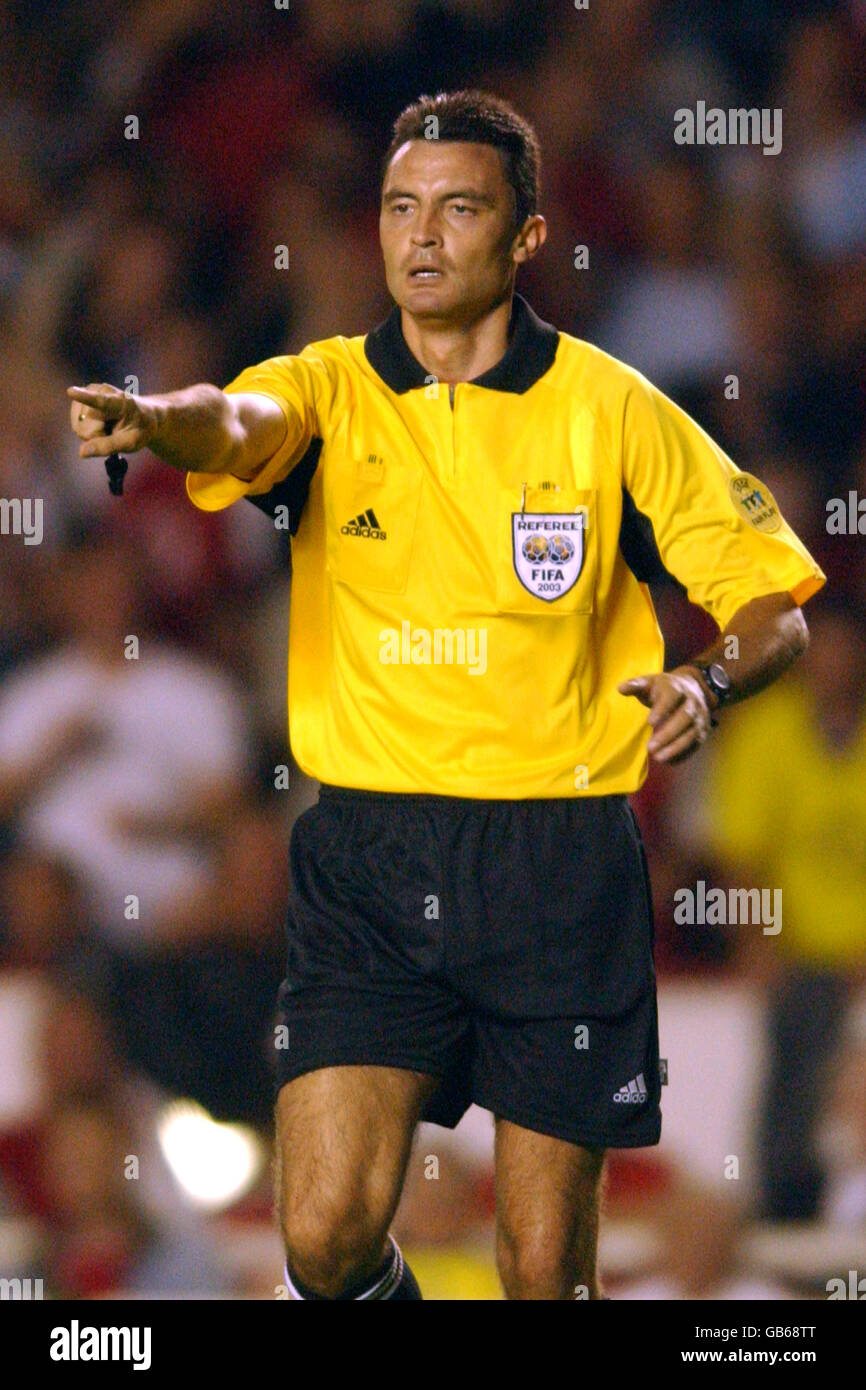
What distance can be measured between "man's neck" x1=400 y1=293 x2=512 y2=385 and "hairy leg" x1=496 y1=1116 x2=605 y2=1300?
3.90 feet

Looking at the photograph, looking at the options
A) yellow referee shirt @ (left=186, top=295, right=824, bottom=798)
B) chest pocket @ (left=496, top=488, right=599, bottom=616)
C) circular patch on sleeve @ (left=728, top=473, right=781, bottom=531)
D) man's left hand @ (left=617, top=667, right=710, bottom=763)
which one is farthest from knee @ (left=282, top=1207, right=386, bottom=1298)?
circular patch on sleeve @ (left=728, top=473, right=781, bottom=531)

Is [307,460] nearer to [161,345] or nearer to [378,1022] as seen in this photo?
[378,1022]

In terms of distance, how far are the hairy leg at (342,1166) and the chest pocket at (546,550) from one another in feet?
2.47

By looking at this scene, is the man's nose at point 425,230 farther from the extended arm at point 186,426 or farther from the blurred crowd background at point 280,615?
the blurred crowd background at point 280,615

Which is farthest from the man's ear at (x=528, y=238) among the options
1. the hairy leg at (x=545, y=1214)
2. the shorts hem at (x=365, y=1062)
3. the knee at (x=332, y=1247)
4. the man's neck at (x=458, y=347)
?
the knee at (x=332, y=1247)

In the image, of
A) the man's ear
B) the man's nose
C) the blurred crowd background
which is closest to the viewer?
the man's nose

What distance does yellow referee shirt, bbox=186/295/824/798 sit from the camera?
3.11 meters

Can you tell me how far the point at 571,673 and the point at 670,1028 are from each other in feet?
4.90

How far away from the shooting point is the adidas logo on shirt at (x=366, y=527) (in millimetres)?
3160

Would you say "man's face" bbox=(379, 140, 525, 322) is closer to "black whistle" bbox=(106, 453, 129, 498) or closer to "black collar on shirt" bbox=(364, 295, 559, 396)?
"black collar on shirt" bbox=(364, 295, 559, 396)

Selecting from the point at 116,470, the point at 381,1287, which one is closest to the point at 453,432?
the point at 116,470

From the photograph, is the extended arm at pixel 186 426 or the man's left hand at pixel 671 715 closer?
the extended arm at pixel 186 426

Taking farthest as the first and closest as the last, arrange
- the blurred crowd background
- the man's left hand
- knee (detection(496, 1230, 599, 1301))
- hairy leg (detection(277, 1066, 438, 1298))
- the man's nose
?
the blurred crowd background
the man's nose
knee (detection(496, 1230, 599, 1301))
hairy leg (detection(277, 1066, 438, 1298))
the man's left hand

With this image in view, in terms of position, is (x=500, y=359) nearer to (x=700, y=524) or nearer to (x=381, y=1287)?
(x=700, y=524)
